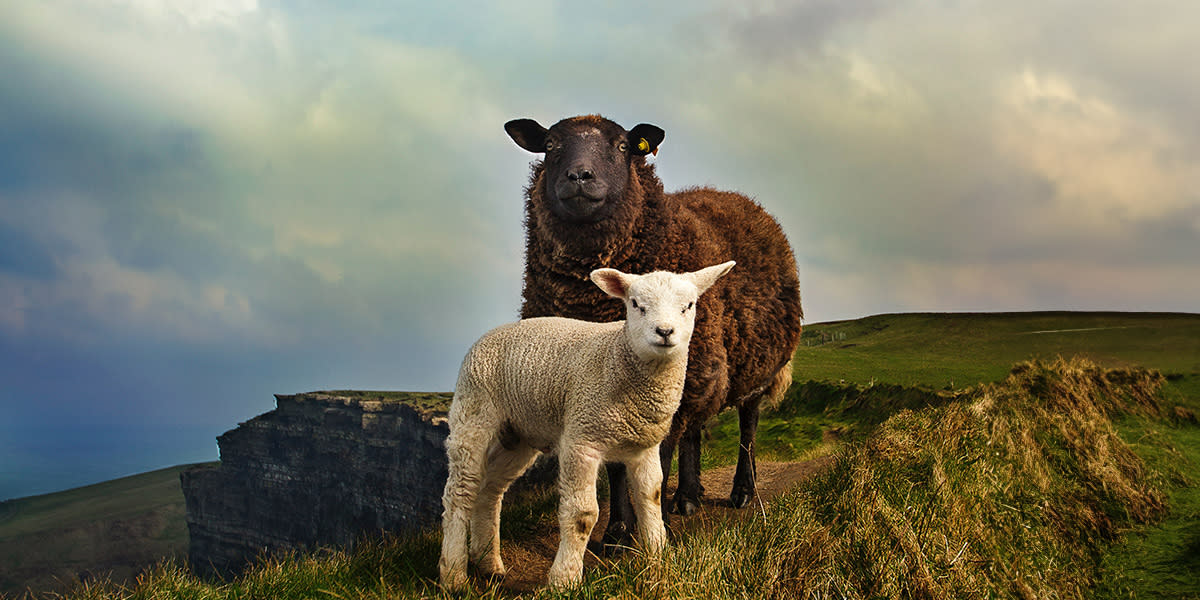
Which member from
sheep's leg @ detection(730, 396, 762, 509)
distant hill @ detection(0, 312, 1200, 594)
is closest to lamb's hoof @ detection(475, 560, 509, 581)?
distant hill @ detection(0, 312, 1200, 594)

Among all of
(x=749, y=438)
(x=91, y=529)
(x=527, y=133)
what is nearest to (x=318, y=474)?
(x=91, y=529)

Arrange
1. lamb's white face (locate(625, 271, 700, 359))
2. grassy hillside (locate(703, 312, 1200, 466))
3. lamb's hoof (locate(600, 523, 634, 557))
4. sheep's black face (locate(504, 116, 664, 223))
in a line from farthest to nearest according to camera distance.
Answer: grassy hillside (locate(703, 312, 1200, 466))
sheep's black face (locate(504, 116, 664, 223))
lamb's hoof (locate(600, 523, 634, 557))
lamb's white face (locate(625, 271, 700, 359))

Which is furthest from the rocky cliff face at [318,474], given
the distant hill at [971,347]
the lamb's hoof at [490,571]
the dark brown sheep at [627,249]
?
the lamb's hoof at [490,571]

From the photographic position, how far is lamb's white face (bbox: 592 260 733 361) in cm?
434

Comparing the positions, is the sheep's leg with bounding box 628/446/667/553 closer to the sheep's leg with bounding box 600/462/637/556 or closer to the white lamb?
the white lamb

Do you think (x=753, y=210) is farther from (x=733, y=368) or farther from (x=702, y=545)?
(x=702, y=545)

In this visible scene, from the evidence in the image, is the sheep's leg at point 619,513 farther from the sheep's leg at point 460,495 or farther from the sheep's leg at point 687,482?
the sheep's leg at point 687,482

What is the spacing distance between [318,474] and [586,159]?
9018cm

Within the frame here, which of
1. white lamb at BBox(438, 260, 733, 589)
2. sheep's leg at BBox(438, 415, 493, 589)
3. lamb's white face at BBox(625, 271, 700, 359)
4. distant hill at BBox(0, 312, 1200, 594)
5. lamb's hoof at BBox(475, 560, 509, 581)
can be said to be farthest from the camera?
distant hill at BBox(0, 312, 1200, 594)

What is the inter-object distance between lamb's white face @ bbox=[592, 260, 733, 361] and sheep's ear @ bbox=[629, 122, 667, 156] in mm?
2744

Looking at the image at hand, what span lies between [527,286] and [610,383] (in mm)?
2850

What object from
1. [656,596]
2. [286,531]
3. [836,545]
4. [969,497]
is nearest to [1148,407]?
[969,497]

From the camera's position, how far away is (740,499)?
29.1 feet

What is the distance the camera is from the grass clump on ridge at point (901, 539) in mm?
4984
